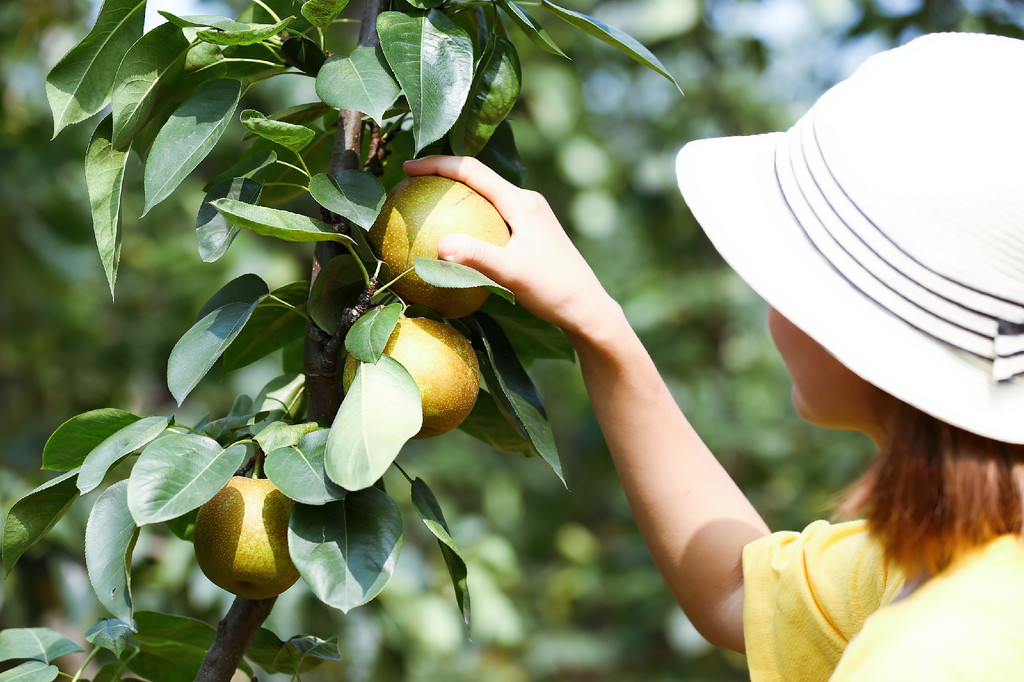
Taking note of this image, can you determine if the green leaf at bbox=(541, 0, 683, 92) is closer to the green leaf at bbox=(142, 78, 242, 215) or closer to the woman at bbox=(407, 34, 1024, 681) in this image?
the woman at bbox=(407, 34, 1024, 681)

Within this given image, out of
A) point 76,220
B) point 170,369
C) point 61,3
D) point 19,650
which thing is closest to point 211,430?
point 170,369

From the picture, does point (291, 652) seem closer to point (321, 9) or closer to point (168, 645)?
point (168, 645)

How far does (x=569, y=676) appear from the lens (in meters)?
4.80

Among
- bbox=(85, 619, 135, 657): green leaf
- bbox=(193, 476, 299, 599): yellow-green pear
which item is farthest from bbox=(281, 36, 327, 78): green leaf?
bbox=(85, 619, 135, 657): green leaf

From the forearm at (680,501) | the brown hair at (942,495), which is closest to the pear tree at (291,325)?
the forearm at (680,501)

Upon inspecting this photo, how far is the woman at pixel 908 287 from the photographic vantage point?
0.50m

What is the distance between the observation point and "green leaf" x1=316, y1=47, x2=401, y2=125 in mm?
563

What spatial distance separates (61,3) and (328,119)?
1886mm

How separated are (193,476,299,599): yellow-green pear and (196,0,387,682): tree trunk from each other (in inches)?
2.0

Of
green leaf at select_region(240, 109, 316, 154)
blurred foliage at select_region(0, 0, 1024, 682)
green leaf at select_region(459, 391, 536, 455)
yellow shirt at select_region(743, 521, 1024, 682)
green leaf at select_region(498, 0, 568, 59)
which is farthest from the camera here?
blurred foliage at select_region(0, 0, 1024, 682)

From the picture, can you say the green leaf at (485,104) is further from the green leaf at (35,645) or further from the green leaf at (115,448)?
the green leaf at (35,645)

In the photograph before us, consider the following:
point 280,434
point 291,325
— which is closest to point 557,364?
point 291,325

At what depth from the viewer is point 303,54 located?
67 centimetres

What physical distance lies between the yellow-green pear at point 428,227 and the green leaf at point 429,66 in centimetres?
6
